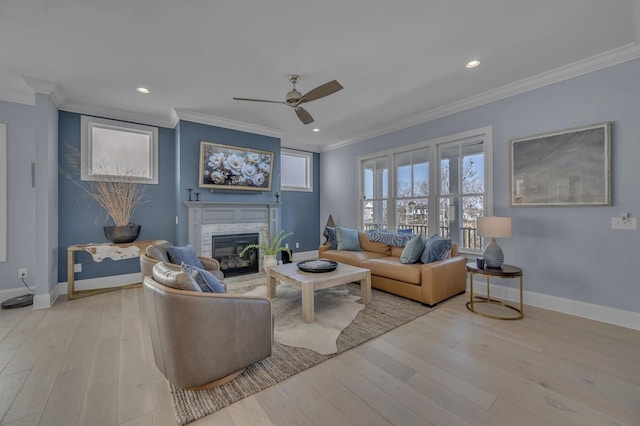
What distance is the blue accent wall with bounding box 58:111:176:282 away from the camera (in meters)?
3.78

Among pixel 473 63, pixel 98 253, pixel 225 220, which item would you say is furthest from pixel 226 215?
pixel 473 63

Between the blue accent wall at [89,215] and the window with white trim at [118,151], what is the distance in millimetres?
103

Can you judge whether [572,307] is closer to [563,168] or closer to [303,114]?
[563,168]

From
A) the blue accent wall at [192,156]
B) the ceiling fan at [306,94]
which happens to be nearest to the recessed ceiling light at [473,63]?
the ceiling fan at [306,94]

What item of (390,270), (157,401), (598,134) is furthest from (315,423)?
(598,134)

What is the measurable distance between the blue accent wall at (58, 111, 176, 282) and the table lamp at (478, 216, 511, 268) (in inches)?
189

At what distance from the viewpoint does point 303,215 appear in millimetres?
6375

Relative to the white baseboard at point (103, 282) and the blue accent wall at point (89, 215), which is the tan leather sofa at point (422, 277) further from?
the white baseboard at point (103, 282)

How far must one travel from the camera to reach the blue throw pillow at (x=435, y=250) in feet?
11.3

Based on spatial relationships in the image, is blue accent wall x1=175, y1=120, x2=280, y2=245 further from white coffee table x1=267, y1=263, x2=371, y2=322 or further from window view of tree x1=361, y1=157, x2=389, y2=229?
window view of tree x1=361, y1=157, x2=389, y2=229

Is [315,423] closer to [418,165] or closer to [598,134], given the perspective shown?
[598,134]

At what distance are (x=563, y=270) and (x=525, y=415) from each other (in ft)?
7.47

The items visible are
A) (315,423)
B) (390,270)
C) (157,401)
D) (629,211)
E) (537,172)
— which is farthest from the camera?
(390,270)

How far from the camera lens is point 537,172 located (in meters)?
3.20
